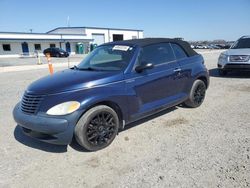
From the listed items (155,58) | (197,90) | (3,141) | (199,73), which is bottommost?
(3,141)

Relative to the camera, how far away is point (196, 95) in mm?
5934

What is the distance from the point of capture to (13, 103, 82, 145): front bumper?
11.5ft

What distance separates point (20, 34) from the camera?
41.9 metres

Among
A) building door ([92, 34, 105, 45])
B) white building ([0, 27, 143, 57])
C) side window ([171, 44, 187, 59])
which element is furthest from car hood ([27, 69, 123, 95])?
building door ([92, 34, 105, 45])

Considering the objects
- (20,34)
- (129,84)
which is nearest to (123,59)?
(129,84)

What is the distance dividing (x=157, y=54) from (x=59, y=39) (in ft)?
147

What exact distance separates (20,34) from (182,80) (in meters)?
42.6

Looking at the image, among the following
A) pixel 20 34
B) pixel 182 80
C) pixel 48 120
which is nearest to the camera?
pixel 48 120

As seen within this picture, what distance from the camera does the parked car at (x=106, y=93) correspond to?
358 centimetres

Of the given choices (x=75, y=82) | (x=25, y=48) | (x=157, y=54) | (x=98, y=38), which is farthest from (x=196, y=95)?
(x=98, y=38)

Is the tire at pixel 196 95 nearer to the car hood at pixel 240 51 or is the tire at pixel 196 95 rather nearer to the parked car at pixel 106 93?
the parked car at pixel 106 93

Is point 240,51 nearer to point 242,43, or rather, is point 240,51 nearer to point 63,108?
point 242,43

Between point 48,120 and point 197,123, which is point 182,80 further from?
point 48,120

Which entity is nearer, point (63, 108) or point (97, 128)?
point (63, 108)
